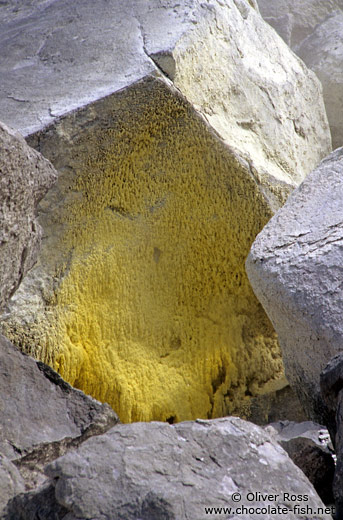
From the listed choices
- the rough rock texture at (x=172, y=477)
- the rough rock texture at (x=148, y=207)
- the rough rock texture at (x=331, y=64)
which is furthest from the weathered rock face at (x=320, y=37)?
the rough rock texture at (x=172, y=477)

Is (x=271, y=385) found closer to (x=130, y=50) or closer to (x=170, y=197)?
(x=170, y=197)

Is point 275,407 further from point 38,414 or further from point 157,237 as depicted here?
point 38,414

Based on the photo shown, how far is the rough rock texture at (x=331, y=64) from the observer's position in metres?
2.71

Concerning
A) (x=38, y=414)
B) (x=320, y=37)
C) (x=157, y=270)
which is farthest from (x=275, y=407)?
(x=320, y=37)

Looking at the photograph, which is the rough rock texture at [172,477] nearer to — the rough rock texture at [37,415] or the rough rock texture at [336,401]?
the rough rock texture at [336,401]

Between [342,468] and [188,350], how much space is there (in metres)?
0.80

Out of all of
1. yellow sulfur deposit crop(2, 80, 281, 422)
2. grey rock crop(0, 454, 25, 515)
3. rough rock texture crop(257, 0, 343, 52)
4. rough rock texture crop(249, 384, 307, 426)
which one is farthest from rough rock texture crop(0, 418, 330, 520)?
rough rock texture crop(257, 0, 343, 52)

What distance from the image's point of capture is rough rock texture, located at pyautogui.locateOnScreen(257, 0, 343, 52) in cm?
337

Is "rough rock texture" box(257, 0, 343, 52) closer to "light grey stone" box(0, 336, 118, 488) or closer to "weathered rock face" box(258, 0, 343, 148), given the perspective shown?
"weathered rock face" box(258, 0, 343, 148)

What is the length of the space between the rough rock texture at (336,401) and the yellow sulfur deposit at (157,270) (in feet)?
2.07

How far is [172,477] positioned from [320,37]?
274 centimetres

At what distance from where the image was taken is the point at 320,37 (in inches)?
120

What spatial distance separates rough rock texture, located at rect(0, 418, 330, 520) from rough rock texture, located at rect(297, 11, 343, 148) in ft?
6.84

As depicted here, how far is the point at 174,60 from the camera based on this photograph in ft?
5.27
